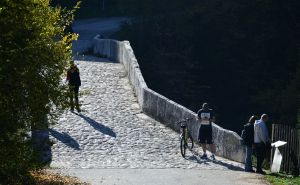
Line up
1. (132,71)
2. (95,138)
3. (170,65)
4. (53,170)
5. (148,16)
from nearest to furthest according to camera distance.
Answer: (53,170), (95,138), (132,71), (170,65), (148,16)

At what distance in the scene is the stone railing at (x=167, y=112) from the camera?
20.1 metres

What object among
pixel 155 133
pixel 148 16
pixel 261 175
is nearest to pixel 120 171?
pixel 261 175

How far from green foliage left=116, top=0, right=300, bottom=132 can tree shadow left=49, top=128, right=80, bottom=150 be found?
70.5 feet

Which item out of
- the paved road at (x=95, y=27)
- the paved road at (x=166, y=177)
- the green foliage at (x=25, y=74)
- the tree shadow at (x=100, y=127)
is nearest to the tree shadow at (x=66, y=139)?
the tree shadow at (x=100, y=127)

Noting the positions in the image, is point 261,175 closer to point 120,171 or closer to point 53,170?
point 120,171

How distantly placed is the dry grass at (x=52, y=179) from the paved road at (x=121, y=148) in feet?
1.95

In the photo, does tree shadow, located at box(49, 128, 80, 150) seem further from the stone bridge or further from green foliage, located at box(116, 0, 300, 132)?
green foliage, located at box(116, 0, 300, 132)

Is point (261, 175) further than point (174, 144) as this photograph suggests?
No

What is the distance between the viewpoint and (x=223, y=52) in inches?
1813

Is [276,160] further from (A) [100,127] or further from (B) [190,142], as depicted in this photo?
(A) [100,127]

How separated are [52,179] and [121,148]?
201 inches

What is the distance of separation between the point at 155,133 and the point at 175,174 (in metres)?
5.24

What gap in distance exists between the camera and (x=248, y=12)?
45062 mm

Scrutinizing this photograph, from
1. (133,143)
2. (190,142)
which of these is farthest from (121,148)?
(190,142)
